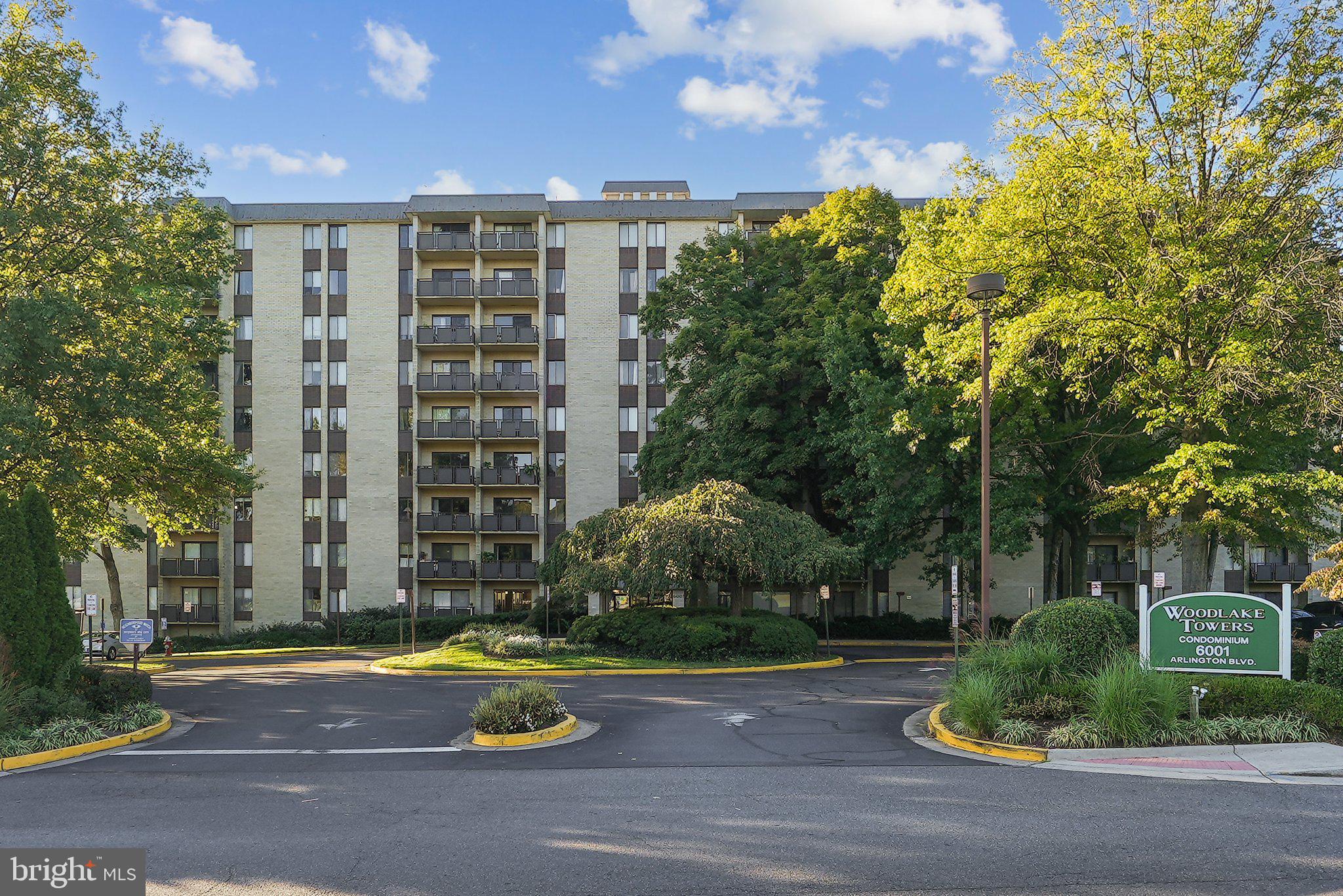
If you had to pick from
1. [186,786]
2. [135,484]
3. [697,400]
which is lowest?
[186,786]

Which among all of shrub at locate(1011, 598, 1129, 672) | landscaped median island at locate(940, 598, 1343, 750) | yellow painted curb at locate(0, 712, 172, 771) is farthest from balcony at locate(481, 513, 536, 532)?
shrub at locate(1011, 598, 1129, 672)

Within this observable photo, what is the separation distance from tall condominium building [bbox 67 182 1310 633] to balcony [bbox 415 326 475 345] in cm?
9

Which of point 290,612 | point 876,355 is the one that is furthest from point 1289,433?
point 290,612

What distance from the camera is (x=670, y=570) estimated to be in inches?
1062

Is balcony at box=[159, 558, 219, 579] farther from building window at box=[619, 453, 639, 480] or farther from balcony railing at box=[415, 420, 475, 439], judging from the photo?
building window at box=[619, 453, 639, 480]

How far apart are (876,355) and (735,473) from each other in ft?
23.2

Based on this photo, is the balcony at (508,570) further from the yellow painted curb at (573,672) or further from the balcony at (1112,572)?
the balcony at (1112,572)

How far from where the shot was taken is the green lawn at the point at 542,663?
2491 centimetres

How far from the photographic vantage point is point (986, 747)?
1259 centimetres

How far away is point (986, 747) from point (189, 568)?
4452cm

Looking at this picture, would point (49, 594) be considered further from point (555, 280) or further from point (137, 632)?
point (555, 280)

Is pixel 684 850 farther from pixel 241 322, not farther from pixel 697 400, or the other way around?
pixel 241 322

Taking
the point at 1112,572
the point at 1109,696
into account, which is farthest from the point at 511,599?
the point at 1109,696

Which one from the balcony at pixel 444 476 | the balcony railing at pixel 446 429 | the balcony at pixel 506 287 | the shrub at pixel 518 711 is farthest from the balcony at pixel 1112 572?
the shrub at pixel 518 711
